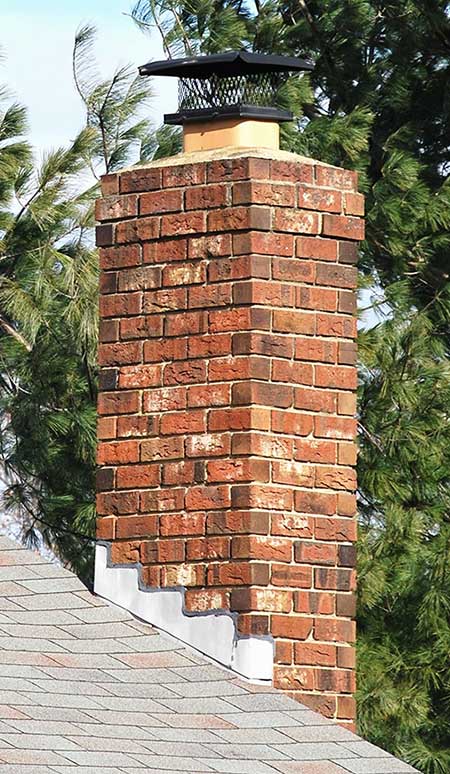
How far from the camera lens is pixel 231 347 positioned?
6.02 m

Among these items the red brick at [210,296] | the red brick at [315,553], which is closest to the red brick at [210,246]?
the red brick at [210,296]

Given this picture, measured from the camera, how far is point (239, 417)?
596 centimetres

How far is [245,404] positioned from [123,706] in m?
1.06

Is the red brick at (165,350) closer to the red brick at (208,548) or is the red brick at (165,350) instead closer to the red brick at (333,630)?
the red brick at (208,548)

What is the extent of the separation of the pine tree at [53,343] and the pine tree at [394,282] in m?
0.89

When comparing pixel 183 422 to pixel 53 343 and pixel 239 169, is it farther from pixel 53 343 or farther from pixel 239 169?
pixel 53 343

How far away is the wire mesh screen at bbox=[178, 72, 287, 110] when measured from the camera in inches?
258

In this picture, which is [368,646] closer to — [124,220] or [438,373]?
[438,373]

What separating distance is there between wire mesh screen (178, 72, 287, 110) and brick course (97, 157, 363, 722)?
15.9 inches

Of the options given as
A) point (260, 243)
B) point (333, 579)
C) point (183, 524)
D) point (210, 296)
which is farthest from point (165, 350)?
point (333, 579)

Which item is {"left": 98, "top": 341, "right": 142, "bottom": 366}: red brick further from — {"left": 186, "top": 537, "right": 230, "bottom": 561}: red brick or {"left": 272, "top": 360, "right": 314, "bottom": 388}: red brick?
{"left": 186, "top": 537, "right": 230, "bottom": 561}: red brick

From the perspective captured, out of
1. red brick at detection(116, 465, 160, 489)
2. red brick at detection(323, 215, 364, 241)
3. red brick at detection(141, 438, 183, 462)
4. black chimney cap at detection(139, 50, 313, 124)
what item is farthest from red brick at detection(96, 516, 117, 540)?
black chimney cap at detection(139, 50, 313, 124)

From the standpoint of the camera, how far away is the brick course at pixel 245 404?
5.94 metres

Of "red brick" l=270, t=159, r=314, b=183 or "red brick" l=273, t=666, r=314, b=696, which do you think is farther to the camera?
"red brick" l=270, t=159, r=314, b=183
